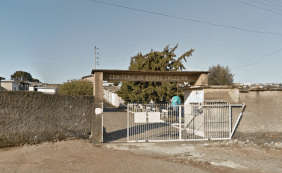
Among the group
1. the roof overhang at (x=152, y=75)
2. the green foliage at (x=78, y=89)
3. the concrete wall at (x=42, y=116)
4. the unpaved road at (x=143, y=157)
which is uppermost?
the roof overhang at (x=152, y=75)

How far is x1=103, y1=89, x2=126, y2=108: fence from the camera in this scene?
123 feet

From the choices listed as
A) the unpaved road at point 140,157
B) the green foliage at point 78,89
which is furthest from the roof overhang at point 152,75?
the green foliage at point 78,89

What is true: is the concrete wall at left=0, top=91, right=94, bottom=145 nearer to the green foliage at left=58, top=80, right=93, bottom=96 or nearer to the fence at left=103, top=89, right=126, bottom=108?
the green foliage at left=58, top=80, right=93, bottom=96

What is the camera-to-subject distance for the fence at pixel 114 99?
3734 cm

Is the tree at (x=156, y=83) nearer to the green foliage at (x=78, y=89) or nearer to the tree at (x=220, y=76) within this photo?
the green foliage at (x=78, y=89)

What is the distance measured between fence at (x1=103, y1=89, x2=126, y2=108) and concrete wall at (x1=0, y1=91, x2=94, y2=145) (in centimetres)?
2689

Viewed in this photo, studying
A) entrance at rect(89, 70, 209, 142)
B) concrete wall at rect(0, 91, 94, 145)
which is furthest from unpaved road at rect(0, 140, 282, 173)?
entrance at rect(89, 70, 209, 142)

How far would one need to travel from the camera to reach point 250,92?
11.5m

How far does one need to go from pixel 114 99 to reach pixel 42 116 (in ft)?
106

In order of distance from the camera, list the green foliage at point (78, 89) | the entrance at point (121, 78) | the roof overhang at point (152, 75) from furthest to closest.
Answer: the green foliage at point (78, 89)
the roof overhang at point (152, 75)
the entrance at point (121, 78)

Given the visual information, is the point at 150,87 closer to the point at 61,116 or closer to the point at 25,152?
the point at 61,116

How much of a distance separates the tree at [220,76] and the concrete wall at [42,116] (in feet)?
103

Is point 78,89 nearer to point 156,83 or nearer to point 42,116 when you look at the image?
point 156,83

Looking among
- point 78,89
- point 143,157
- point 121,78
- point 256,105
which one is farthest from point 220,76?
point 143,157
